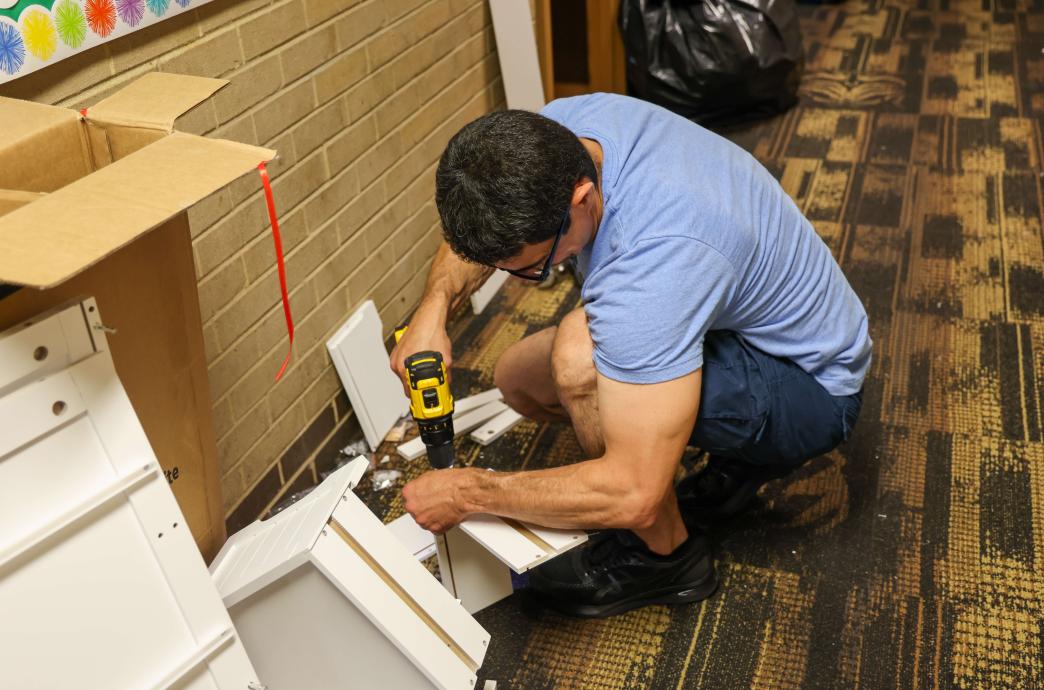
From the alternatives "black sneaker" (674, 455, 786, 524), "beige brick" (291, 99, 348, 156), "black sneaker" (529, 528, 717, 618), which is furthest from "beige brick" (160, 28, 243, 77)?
"black sneaker" (674, 455, 786, 524)

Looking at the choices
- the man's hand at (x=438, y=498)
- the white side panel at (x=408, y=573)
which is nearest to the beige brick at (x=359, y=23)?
the man's hand at (x=438, y=498)

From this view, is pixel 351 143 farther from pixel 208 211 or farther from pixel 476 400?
pixel 476 400

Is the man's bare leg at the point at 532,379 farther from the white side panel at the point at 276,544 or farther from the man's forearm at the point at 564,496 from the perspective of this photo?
the white side panel at the point at 276,544

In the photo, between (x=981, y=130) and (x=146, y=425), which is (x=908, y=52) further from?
(x=146, y=425)

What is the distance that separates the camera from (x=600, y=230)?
1.49 m

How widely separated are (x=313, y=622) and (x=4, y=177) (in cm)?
73

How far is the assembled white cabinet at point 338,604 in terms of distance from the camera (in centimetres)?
132

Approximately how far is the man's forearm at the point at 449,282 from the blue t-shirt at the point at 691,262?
342mm

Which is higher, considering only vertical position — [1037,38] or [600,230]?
[600,230]

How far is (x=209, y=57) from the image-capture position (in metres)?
1.67

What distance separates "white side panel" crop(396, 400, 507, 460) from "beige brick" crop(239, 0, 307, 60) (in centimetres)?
89

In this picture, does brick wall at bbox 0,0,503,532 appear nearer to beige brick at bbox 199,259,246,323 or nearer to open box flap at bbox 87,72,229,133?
beige brick at bbox 199,259,246,323

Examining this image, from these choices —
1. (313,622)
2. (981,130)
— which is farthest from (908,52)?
(313,622)

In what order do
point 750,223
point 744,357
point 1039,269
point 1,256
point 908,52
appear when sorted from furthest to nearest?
point 908,52 < point 1039,269 < point 744,357 < point 750,223 < point 1,256
